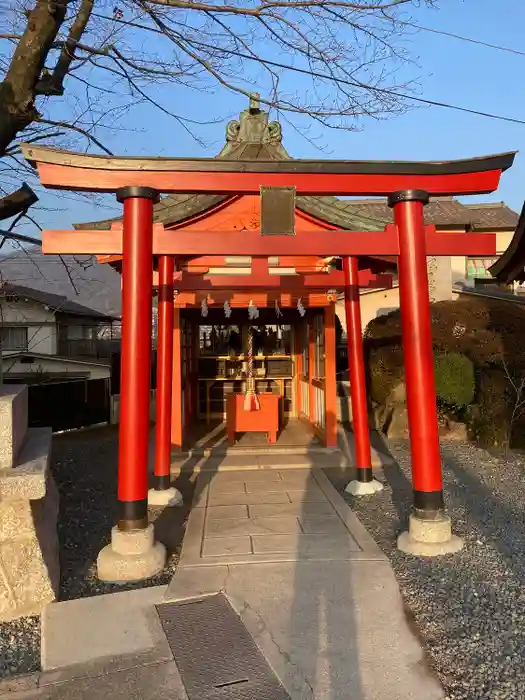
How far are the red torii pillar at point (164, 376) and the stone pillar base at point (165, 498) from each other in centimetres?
14

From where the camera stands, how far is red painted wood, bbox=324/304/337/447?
309 inches

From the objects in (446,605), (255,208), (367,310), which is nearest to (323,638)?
(446,605)

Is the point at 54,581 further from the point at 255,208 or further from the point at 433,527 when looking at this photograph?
the point at 255,208

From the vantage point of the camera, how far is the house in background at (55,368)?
1295 centimetres

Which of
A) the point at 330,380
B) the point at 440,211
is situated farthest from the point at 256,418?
the point at 440,211

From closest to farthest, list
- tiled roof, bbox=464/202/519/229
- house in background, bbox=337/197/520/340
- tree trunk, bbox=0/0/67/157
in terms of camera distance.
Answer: tree trunk, bbox=0/0/67/157 → house in background, bbox=337/197/520/340 → tiled roof, bbox=464/202/519/229

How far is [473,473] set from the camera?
6812mm

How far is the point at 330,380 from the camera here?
314 inches

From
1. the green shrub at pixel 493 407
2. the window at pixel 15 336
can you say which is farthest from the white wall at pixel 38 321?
the green shrub at pixel 493 407

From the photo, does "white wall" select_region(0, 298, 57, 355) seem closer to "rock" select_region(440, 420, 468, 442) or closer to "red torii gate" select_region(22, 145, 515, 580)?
"rock" select_region(440, 420, 468, 442)

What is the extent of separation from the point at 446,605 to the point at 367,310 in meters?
16.6

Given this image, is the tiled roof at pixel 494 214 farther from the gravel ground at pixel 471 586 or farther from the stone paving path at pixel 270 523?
the stone paving path at pixel 270 523

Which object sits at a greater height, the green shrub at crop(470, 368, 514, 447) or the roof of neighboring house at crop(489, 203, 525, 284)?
the roof of neighboring house at crop(489, 203, 525, 284)

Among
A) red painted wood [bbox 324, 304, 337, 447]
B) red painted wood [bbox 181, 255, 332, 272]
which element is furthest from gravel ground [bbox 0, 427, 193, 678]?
red painted wood [bbox 181, 255, 332, 272]
